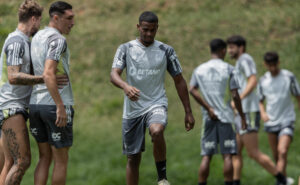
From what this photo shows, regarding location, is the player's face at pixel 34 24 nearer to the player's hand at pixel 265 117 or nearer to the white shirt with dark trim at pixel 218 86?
the white shirt with dark trim at pixel 218 86

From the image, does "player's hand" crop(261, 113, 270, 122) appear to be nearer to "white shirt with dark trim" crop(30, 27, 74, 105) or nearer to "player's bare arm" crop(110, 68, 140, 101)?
"player's bare arm" crop(110, 68, 140, 101)

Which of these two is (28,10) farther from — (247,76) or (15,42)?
(247,76)

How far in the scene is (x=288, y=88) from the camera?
1316cm

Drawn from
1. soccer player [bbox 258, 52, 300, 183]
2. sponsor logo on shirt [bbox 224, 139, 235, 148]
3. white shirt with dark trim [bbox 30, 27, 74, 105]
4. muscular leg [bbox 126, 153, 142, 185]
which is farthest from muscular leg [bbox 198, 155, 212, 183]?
white shirt with dark trim [bbox 30, 27, 74, 105]

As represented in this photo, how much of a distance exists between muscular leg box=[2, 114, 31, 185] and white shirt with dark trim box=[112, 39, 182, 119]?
1363 mm

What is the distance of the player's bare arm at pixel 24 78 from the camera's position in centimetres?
788

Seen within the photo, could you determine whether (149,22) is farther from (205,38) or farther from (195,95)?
(205,38)

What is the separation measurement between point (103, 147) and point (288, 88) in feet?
20.5

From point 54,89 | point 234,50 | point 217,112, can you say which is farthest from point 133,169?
point 234,50

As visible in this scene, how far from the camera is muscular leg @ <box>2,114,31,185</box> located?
26.6 feet

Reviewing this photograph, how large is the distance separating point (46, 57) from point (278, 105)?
6.55 metres

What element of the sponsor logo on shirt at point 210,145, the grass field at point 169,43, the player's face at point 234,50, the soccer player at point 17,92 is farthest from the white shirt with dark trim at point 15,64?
the player's face at point 234,50

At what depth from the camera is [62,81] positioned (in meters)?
→ 8.02

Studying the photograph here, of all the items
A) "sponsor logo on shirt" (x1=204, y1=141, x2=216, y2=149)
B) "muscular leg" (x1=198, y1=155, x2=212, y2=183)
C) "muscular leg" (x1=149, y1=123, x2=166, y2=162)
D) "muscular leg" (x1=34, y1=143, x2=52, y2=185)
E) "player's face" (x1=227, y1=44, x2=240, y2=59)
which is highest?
"player's face" (x1=227, y1=44, x2=240, y2=59)
